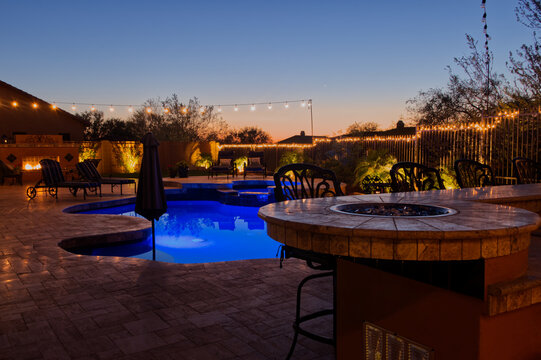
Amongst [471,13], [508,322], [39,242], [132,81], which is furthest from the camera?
[132,81]

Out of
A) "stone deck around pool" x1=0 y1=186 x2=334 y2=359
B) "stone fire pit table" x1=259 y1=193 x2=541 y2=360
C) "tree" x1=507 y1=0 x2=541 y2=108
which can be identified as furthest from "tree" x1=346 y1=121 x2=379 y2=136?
"stone fire pit table" x1=259 y1=193 x2=541 y2=360

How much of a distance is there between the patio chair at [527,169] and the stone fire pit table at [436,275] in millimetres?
2841

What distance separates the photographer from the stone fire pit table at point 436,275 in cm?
136

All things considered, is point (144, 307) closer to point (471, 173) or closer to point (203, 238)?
point (471, 173)

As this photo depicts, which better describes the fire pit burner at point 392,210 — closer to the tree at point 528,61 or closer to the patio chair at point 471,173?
the patio chair at point 471,173

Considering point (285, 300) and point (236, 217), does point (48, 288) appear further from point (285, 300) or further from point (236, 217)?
point (236, 217)

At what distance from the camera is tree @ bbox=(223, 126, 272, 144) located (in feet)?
110

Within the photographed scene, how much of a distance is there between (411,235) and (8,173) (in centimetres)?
1611

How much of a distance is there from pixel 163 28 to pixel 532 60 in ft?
46.7

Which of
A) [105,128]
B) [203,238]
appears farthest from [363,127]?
[203,238]

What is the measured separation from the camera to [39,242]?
547 cm

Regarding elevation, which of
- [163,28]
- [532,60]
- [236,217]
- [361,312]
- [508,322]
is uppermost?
[163,28]

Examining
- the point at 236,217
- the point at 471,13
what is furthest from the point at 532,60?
the point at 236,217

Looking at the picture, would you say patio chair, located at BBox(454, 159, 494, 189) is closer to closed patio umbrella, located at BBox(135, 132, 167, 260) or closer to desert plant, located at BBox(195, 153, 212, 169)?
closed patio umbrella, located at BBox(135, 132, 167, 260)
